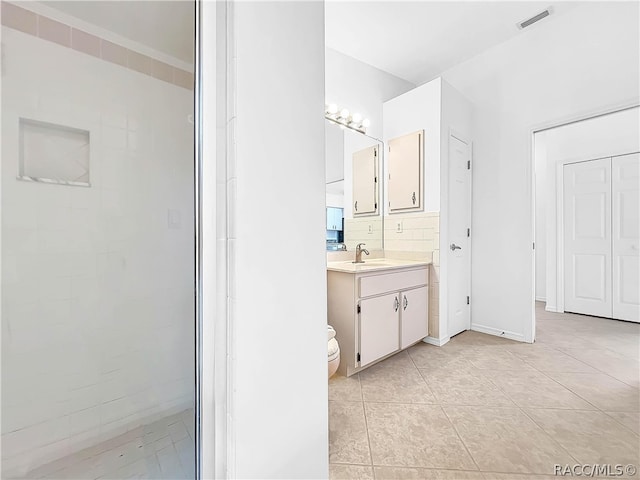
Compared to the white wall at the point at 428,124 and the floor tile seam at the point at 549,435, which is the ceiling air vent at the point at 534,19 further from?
the floor tile seam at the point at 549,435

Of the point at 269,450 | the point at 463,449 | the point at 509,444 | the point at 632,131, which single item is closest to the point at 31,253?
the point at 269,450

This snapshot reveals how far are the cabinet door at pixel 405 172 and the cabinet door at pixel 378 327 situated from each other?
106 cm

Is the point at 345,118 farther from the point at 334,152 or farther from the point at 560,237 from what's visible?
the point at 560,237

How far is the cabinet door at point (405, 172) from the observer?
294 centimetres

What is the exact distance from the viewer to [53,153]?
2.26ft

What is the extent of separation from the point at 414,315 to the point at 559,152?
329cm

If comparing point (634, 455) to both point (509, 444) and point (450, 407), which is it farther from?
point (450, 407)

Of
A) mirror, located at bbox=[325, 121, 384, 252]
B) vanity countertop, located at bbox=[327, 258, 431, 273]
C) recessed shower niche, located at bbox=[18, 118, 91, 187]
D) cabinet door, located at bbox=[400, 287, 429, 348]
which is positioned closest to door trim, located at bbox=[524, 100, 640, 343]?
cabinet door, located at bbox=[400, 287, 429, 348]

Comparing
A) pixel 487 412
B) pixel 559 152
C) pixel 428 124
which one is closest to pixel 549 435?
pixel 487 412

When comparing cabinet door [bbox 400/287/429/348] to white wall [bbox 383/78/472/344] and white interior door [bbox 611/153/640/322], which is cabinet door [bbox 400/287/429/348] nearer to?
white wall [bbox 383/78/472/344]

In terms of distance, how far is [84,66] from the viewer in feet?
2.40

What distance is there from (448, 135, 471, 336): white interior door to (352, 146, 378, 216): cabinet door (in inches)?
28.9

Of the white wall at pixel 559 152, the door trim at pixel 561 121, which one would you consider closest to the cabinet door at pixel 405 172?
the door trim at pixel 561 121

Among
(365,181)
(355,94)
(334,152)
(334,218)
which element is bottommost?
(334,218)
